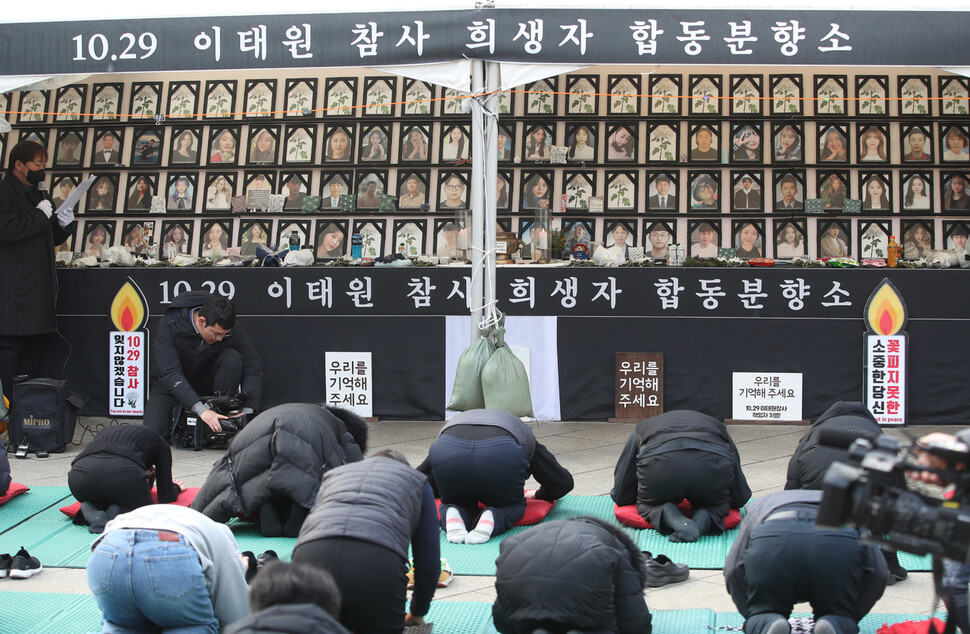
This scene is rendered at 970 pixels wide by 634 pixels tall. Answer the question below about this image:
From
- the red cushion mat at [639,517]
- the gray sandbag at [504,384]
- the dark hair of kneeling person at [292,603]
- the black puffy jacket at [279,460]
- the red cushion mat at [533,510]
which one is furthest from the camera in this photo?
the gray sandbag at [504,384]

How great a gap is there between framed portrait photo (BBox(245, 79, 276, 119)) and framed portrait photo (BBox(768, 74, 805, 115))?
452 cm

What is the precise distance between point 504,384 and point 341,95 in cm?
378

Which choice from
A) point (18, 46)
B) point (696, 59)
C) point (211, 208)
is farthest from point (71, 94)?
point (696, 59)

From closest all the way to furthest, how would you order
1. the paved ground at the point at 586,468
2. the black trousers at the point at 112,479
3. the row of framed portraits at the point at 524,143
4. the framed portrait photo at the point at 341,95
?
1. the paved ground at the point at 586,468
2. the black trousers at the point at 112,479
3. the row of framed portraits at the point at 524,143
4. the framed portrait photo at the point at 341,95

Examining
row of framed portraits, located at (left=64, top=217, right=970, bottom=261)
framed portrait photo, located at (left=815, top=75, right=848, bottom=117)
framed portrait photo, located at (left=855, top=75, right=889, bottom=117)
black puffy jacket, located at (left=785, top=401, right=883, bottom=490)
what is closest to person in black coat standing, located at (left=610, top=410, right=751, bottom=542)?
black puffy jacket, located at (left=785, top=401, right=883, bottom=490)

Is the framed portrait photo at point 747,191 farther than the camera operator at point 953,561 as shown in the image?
Yes

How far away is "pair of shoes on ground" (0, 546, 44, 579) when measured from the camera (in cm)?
515

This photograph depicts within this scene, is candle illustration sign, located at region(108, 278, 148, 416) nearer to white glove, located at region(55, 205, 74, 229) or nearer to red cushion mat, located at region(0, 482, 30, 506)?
white glove, located at region(55, 205, 74, 229)

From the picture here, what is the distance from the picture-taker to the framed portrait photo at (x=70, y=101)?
10086 mm

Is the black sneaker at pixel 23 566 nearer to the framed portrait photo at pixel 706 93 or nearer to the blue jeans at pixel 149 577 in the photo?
the blue jeans at pixel 149 577

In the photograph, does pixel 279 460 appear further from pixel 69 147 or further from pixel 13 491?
pixel 69 147

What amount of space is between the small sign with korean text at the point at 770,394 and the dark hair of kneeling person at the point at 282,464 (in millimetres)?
3583

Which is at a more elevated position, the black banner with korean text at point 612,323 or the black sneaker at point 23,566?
the black banner with korean text at point 612,323

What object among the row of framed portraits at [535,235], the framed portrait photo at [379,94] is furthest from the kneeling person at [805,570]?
the framed portrait photo at [379,94]
